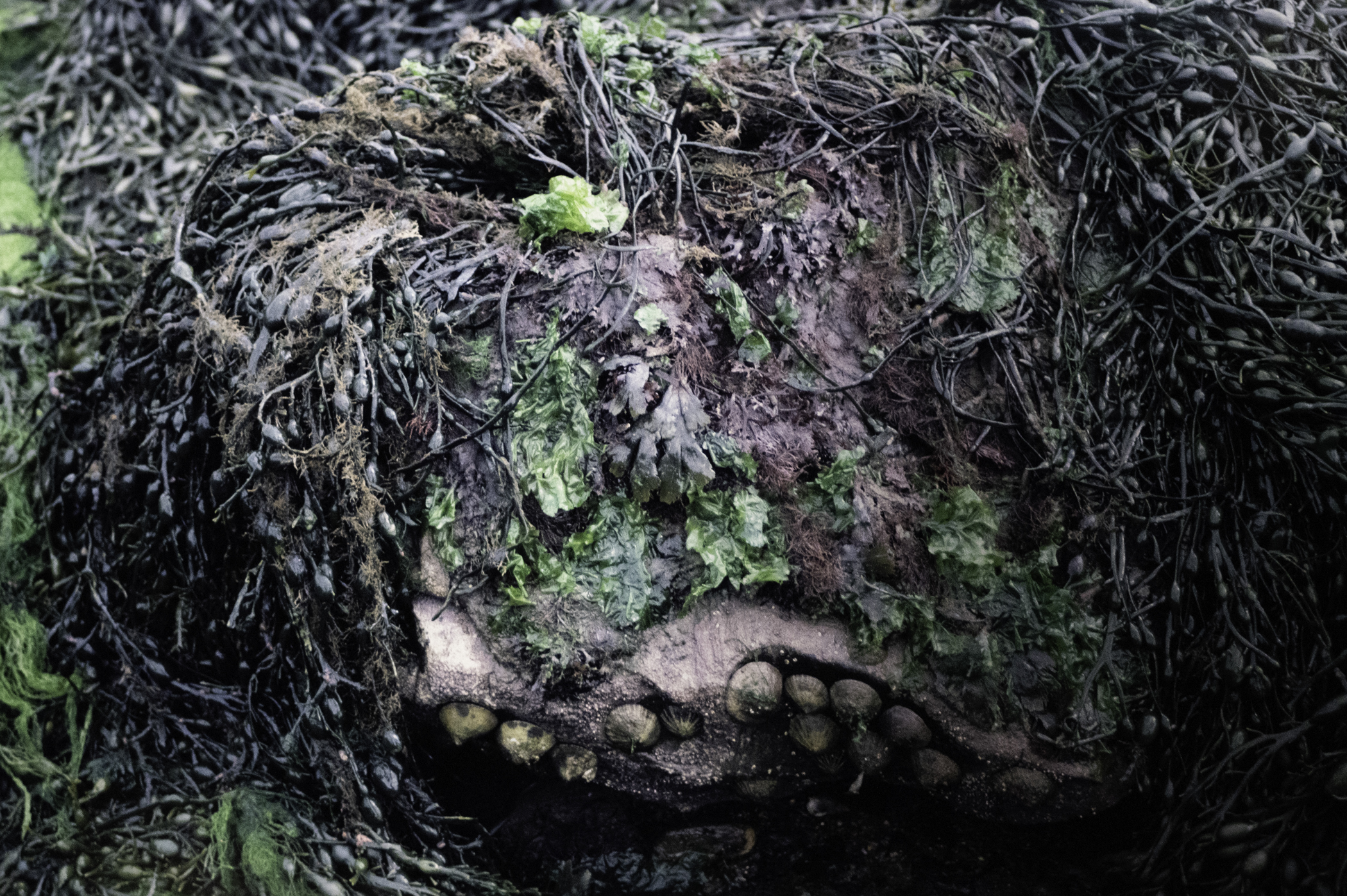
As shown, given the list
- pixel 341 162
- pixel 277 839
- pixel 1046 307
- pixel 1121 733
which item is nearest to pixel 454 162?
pixel 341 162

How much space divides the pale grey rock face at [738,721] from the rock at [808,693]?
19 millimetres

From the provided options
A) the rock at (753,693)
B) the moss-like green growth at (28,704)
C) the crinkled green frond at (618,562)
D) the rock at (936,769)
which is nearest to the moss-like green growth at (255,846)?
the moss-like green growth at (28,704)

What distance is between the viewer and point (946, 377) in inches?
73.4

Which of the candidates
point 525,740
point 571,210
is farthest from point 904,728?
point 571,210

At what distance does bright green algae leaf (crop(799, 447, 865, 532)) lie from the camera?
5.74ft

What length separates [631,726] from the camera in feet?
5.48

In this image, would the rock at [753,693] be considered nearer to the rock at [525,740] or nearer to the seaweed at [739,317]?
the rock at [525,740]

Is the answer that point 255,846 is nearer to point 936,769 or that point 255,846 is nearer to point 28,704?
point 28,704

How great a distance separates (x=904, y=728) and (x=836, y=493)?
515mm

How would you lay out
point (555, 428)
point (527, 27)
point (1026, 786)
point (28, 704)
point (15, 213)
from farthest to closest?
point (15, 213) < point (527, 27) < point (28, 704) < point (555, 428) < point (1026, 786)

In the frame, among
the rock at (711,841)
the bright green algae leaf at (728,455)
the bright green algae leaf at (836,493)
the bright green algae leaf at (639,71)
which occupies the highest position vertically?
the bright green algae leaf at (639,71)

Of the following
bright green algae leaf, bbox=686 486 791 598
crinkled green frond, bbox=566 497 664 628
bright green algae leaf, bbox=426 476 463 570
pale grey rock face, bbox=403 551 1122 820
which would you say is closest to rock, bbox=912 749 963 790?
pale grey rock face, bbox=403 551 1122 820

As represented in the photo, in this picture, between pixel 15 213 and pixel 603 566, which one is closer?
pixel 603 566

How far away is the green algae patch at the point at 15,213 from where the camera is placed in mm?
2645
